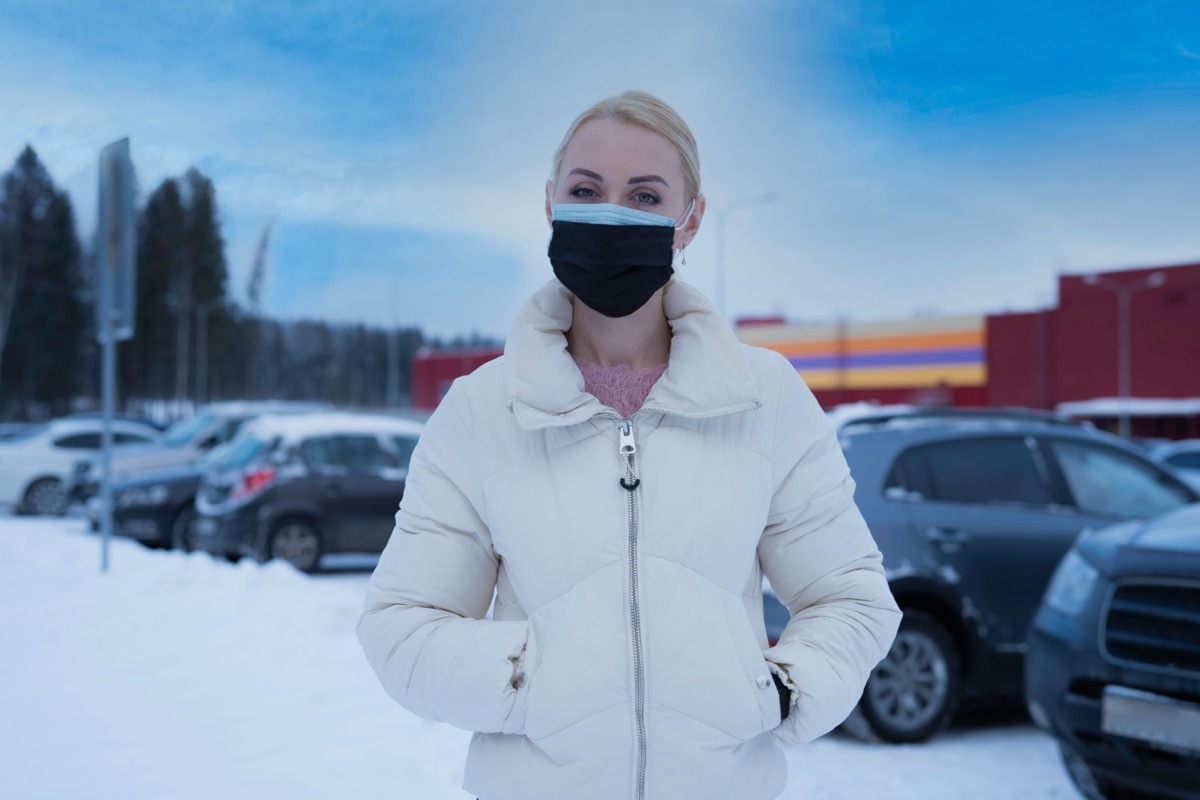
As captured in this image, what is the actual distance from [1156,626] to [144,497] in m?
9.79

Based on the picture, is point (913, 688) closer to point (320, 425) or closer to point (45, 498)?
point (320, 425)

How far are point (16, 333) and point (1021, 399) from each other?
3708 cm

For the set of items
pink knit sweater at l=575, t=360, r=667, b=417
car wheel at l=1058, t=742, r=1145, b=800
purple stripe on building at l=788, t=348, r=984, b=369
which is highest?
purple stripe on building at l=788, t=348, r=984, b=369

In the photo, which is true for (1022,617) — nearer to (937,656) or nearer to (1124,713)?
(937,656)

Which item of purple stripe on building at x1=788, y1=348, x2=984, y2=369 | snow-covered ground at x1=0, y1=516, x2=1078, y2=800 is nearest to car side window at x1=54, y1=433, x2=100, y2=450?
snow-covered ground at x1=0, y1=516, x2=1078, y2=800

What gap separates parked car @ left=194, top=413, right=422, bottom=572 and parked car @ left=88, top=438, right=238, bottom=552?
62 centimetres

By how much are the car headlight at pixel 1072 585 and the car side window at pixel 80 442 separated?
48.2 ft

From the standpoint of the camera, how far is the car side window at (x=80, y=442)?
48.0 ft

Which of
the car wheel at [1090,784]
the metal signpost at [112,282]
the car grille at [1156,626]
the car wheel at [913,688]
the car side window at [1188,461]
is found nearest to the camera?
the car grille at [1156,626]

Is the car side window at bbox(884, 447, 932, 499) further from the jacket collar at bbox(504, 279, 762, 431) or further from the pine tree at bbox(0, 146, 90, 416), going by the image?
the pine tree at bbox(0, 146, 90, 416)

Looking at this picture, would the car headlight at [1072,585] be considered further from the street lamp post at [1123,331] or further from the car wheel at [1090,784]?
→ the street lamp post at [1123,331]

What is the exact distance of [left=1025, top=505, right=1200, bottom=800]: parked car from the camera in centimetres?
335

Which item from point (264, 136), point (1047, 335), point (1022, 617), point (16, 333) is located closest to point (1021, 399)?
point (1047, 335)

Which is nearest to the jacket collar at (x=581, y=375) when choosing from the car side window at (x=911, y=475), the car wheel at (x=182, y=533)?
the car side window at (x=911, y=475)
